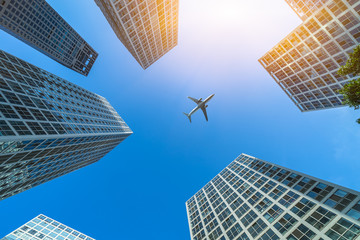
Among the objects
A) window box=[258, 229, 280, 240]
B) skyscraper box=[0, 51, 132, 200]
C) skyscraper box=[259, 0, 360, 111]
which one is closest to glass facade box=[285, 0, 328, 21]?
skyscraper box=[259, 0, 360, 111]

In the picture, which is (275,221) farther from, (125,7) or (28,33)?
(28,33)

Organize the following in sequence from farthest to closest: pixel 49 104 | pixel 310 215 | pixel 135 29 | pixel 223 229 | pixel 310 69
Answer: pixel 135 29
pixel 310 69
pixel 49 104
pixel 223 229
pixel 310 215

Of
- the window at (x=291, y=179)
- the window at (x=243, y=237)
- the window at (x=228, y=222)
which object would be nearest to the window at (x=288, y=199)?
the window at (x=291, y=179)

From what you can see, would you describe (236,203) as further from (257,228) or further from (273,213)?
(273,213)

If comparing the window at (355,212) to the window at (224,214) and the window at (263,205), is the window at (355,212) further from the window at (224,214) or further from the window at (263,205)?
the window at (224,214)

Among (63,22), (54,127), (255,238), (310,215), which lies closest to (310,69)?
(310,215)

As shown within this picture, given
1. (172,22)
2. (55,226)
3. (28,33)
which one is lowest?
(55,226)

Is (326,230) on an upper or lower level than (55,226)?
lower
